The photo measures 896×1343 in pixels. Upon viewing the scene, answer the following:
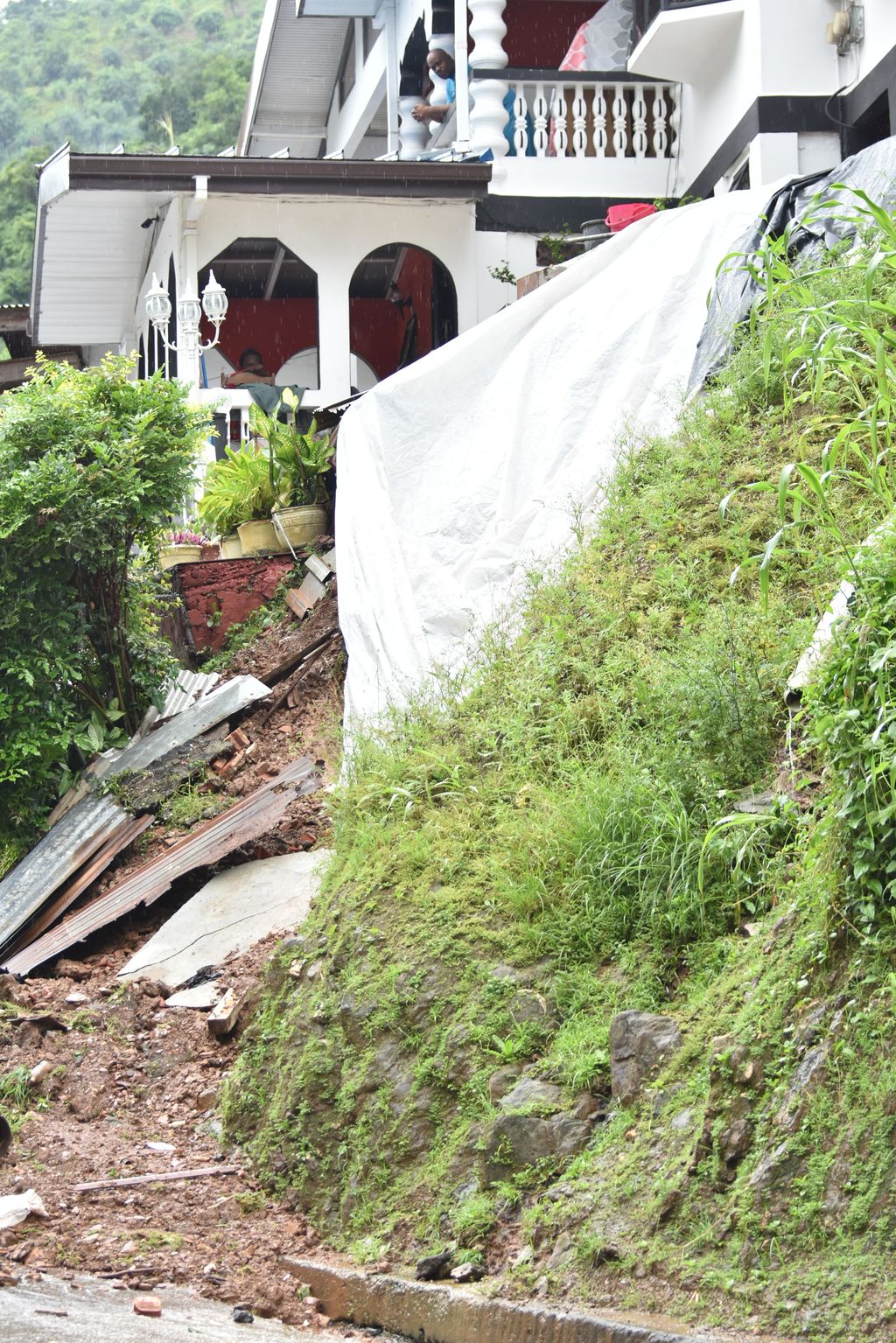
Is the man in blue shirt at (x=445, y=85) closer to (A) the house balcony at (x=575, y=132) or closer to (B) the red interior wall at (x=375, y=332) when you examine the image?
(A) the house balcony at (x=575, y=132)

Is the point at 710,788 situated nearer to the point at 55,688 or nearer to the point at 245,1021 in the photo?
the point at 245,1021

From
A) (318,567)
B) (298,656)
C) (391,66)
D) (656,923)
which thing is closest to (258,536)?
(318,567)

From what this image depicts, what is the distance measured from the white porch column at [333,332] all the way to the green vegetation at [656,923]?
696 centimetres

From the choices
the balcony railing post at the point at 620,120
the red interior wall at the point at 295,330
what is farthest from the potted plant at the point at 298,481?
the red interior wall at the point at 295,330

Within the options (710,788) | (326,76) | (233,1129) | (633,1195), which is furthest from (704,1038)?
(326,76)

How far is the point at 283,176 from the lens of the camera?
13180mm

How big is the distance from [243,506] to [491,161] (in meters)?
4.90

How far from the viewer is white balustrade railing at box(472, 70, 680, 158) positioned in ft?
46.7

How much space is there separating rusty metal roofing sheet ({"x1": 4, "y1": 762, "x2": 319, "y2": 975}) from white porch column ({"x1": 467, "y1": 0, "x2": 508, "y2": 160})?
8021 millimetres

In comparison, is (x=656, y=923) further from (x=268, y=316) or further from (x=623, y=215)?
(x=268, y=316)

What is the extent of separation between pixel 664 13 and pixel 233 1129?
10.5m

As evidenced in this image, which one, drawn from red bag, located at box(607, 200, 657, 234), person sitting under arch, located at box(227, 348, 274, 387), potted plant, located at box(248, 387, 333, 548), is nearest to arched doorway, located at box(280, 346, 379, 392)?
person sitting under arch, located at box(227, 348, 274, 387)

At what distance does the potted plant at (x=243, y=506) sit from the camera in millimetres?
11195

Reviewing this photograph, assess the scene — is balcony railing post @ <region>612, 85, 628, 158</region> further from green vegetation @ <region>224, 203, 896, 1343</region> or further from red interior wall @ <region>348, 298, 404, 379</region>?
green vegetation @ <region>224, 203, 896, 1343</region>
